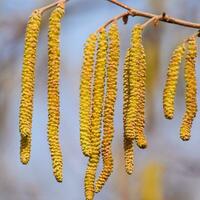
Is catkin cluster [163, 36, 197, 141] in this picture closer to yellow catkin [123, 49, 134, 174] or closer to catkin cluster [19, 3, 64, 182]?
yellow catkin [123, 49, 134, 174]

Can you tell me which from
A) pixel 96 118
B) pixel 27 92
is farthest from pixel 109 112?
pixel 27 92

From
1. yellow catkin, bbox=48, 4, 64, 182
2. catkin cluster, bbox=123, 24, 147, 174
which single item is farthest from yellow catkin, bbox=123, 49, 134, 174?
yellow catkin, bbox=48, 4, 64, 182

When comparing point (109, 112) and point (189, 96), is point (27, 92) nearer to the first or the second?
point (109, 112)

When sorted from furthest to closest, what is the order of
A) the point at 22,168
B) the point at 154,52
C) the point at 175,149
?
the point at 22,168, the point at 175,149, the point at 154,52

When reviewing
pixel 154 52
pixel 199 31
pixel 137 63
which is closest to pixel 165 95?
pixel 137 63

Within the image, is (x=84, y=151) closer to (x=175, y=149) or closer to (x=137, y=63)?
(x=137, y=63)

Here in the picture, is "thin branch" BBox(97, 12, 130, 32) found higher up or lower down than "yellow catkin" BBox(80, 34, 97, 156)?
higher up

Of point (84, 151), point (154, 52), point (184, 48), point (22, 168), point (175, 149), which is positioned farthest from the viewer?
point (22, 168)
